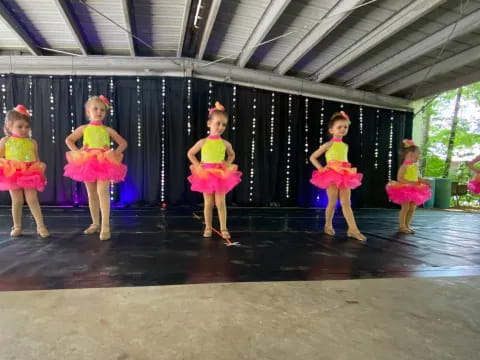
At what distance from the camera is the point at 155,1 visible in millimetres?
3484

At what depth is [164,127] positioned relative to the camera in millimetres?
5117

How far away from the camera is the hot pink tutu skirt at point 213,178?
2.54 metres

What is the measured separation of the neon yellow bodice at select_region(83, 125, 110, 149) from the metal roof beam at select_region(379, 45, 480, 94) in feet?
18.3

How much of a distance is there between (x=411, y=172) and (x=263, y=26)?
9.25 feet

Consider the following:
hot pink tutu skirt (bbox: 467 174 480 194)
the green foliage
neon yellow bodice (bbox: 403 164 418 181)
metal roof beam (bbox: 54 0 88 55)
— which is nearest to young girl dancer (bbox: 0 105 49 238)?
metal roof beam (bbox: 54 0 88 55)

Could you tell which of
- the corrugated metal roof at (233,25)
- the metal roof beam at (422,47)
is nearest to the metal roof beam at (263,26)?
the corrugated metal roof at (233,25)

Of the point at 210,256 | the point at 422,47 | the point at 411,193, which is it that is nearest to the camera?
the point at 210,256

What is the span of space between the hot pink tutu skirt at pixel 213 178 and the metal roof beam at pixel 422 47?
3.83 metres

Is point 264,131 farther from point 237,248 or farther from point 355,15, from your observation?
Answer: point 237,248

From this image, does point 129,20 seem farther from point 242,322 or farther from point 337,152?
point 242,322

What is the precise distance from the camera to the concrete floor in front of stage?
31.9 inches

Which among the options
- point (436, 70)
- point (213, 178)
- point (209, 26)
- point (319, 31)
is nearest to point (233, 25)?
point (209, 26)

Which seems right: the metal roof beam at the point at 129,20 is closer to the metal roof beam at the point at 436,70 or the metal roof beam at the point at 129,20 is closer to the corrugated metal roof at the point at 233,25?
the corrugated metal roof at the point at 233,25

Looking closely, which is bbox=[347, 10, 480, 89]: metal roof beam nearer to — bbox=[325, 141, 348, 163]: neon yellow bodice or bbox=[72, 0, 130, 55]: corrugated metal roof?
bbox=[325, 141, 348, 163]: neon yellow bodice
